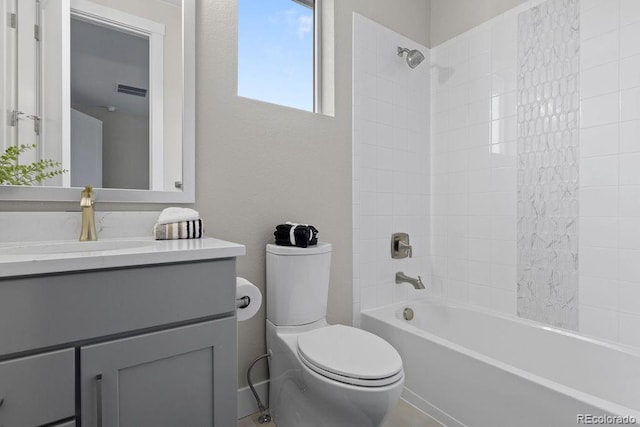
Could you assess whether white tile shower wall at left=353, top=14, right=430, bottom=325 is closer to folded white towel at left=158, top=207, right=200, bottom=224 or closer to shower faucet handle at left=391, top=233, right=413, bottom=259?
shower faucet handle at left=391, top=233, right=413, bottom=259

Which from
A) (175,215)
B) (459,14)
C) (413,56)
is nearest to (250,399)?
(175,215)

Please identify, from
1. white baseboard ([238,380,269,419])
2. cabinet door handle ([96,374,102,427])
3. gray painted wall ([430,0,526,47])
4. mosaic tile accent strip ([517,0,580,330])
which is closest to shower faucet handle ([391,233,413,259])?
mosaic tile accent strip ([517,0,580,330])

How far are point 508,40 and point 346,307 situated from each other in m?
1.88

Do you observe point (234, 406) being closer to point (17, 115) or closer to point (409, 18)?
point (17, 115)

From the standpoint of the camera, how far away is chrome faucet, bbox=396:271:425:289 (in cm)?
212

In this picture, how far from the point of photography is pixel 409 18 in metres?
2.30

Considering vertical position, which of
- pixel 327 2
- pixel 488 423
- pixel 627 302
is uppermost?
pixel 327 2

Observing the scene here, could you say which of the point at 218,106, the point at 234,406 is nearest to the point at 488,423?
the point at 234,406

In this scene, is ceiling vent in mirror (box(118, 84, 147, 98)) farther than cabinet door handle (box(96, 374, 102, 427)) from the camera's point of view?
Yes

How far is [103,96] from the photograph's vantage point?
1294mm

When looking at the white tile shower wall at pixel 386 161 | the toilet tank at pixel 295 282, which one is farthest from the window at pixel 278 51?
the toilet tank at pixel 295 282

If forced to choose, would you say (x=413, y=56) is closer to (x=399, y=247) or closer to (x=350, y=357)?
(x=399, y=247)

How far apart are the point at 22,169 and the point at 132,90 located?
49 cm

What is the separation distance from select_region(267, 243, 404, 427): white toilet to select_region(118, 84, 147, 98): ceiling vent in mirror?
86 cm
